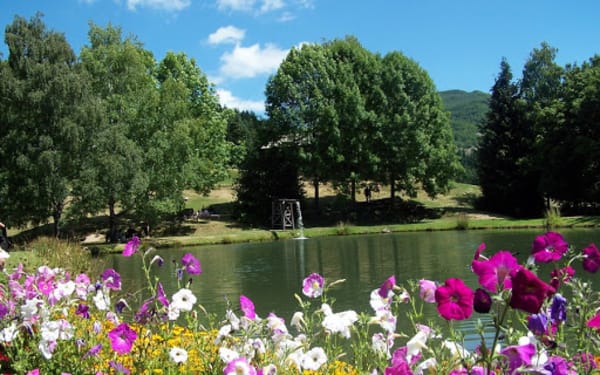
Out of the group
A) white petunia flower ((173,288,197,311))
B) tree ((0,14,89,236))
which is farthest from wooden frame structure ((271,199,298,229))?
white petunia flower ((173,288,197,311))

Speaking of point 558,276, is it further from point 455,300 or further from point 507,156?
point 507,156

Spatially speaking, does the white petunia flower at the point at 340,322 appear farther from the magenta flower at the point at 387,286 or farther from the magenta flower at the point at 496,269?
the magenta flower at the point at 496,269

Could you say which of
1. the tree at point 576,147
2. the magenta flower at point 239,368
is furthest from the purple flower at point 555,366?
the tree at point 576,147

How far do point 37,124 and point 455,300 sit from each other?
28.9 metres

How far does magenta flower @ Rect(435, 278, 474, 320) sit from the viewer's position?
166 centimetres

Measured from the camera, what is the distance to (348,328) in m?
2.67

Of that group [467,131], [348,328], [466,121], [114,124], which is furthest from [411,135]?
[466,121]

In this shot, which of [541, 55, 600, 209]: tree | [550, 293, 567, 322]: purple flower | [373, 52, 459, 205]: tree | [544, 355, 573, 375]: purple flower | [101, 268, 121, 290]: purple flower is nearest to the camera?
[544, 355, 573, 375]: purple flower

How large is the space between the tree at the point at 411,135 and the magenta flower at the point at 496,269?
37484 millimetres

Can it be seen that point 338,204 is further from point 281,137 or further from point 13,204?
point 13,204

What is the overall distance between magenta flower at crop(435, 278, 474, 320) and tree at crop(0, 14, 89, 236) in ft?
88.7

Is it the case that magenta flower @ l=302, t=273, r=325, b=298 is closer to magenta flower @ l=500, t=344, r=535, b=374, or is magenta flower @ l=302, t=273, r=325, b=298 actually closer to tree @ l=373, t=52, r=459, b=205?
magenta flower @ l=500, t=344, r=535, b=374

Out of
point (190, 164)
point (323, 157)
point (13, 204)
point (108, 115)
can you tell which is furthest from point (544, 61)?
point (13, 204)

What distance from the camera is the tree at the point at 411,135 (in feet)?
128
